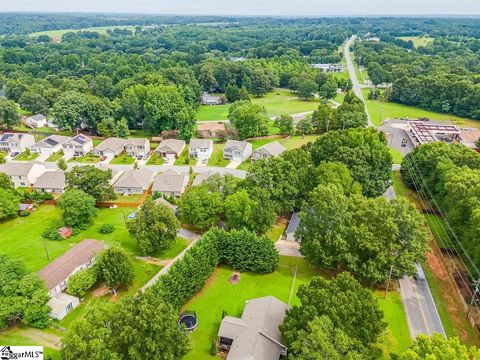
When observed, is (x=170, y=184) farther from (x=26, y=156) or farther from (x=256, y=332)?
(x=26, y=156)

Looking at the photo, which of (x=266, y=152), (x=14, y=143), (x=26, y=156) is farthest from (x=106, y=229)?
(x=14, y=143)

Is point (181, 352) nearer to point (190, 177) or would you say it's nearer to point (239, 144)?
point (190, 177)

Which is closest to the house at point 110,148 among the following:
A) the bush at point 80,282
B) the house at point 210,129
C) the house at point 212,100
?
the house at point 210,129

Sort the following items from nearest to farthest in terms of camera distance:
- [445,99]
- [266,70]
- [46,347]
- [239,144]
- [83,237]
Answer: [46,347] → [83,237] → [239,144] → [445,99] → [266,70]

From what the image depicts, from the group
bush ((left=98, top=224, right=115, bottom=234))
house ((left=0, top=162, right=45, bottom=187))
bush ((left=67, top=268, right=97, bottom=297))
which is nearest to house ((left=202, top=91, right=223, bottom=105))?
house ((left=0, top=162, right=45, bottom=187))

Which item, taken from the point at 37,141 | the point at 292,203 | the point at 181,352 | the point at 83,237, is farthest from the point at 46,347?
the point at 37,141

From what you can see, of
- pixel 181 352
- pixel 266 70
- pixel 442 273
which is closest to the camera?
pixel 181 352
